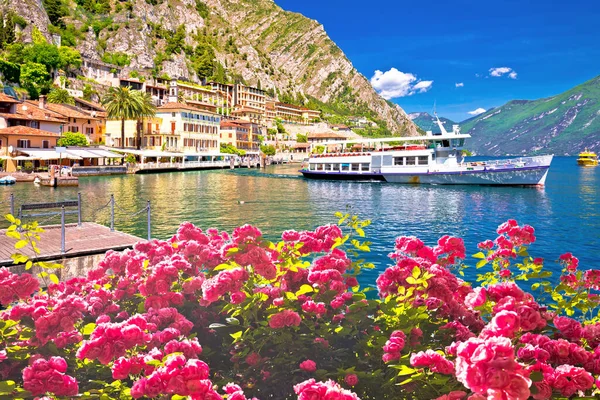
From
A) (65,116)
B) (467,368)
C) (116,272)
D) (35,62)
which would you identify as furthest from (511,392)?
(35,62)

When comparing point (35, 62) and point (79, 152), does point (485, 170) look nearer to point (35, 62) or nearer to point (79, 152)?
point (79, 152)

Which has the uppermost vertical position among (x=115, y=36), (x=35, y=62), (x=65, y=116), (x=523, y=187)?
(x=115, y=36)

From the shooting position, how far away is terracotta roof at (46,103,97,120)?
6844 centimetres

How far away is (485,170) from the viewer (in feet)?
174

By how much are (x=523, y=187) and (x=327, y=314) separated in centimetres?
5384

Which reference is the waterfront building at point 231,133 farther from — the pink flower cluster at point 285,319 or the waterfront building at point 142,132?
the pink flower cluster at point 285,319

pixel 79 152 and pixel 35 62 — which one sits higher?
pixel 35 62

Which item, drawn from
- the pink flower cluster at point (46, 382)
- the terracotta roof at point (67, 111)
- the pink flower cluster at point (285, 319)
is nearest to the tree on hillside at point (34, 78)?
the terracotta roof at point (67, 111)

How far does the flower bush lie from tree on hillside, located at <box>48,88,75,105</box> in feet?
270

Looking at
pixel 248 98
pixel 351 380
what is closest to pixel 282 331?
pixel 351 380

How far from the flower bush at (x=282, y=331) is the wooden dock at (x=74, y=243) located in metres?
6.74

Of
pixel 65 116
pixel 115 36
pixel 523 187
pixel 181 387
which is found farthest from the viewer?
pixel 115 36

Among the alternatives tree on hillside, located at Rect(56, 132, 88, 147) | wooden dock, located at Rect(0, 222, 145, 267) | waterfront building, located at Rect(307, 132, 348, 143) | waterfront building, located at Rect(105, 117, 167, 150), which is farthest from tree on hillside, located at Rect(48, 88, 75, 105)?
wooden dock, located at Rect(0, 222, 145, 267)

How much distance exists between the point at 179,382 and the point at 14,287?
2.61 meters
